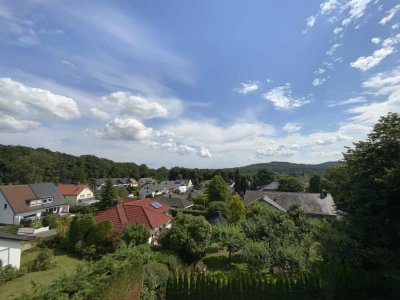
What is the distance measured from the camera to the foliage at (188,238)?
1794 cm

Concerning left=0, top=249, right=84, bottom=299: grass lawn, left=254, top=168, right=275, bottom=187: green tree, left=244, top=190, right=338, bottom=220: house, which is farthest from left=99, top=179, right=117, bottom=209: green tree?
left=254, top=168, right=275, bottom=187: green tree

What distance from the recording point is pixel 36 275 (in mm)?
17609

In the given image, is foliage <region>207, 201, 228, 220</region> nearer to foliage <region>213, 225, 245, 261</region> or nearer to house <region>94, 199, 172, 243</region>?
house <region>94, 199, 172, 243</region>

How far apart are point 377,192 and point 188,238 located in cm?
1151

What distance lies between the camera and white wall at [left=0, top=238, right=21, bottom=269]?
1788cm

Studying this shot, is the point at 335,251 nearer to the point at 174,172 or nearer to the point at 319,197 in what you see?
the point at 319,197

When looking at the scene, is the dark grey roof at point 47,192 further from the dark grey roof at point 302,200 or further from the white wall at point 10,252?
the dark grey roof at point 302,200

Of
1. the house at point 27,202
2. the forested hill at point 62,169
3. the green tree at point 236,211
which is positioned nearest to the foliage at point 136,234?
the green tree at point 236,211

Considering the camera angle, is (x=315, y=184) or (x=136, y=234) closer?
(x=136, y=234)

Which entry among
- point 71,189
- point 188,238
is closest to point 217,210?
point 188,238

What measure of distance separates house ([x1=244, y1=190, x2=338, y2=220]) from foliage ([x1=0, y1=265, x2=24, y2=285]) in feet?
111

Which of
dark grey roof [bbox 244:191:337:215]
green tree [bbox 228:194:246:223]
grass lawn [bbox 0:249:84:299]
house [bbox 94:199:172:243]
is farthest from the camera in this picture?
dark grey roof [bbox 244:191:337:215]

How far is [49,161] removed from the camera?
8962 centimetres

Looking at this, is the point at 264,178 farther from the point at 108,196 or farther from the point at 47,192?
the point at 47,192
